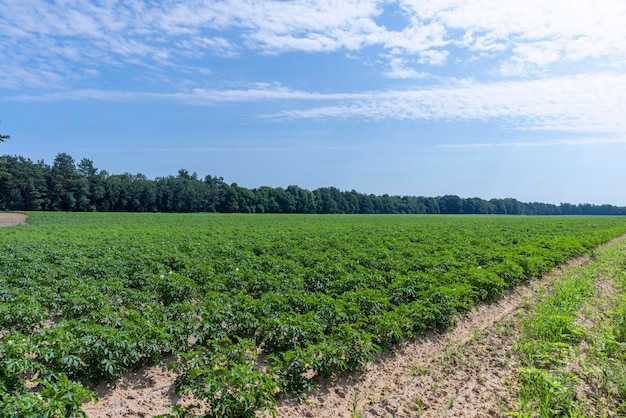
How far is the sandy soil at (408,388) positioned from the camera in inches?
214

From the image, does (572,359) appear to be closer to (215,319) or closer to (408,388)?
(408,388)

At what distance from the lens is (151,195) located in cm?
9069

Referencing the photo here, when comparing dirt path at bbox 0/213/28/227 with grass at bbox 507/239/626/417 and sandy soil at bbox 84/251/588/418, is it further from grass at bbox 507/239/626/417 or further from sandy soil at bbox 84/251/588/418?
grass at bbox 507/239/626/417

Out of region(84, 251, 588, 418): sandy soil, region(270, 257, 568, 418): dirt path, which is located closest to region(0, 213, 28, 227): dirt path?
region(84, 251, 588, 418): sandy soil

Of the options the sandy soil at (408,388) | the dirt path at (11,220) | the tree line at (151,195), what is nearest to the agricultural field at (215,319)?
the sandy soil at (408,388)

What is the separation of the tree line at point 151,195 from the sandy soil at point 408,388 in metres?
71.9

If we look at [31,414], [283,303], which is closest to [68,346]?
[31,414]

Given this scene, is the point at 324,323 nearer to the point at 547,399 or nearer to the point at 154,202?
the point at 547,399

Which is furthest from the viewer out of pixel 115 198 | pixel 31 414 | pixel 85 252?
pixel 115 198

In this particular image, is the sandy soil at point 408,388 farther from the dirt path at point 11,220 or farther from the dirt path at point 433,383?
the dirt path at point 11,220

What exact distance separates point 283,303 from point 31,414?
522 cm

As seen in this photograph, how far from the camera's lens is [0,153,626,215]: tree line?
7731 centimetres

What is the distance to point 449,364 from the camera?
A: 6.95m

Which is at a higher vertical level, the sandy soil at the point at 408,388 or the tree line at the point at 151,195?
the tree line at the point at 151,195
